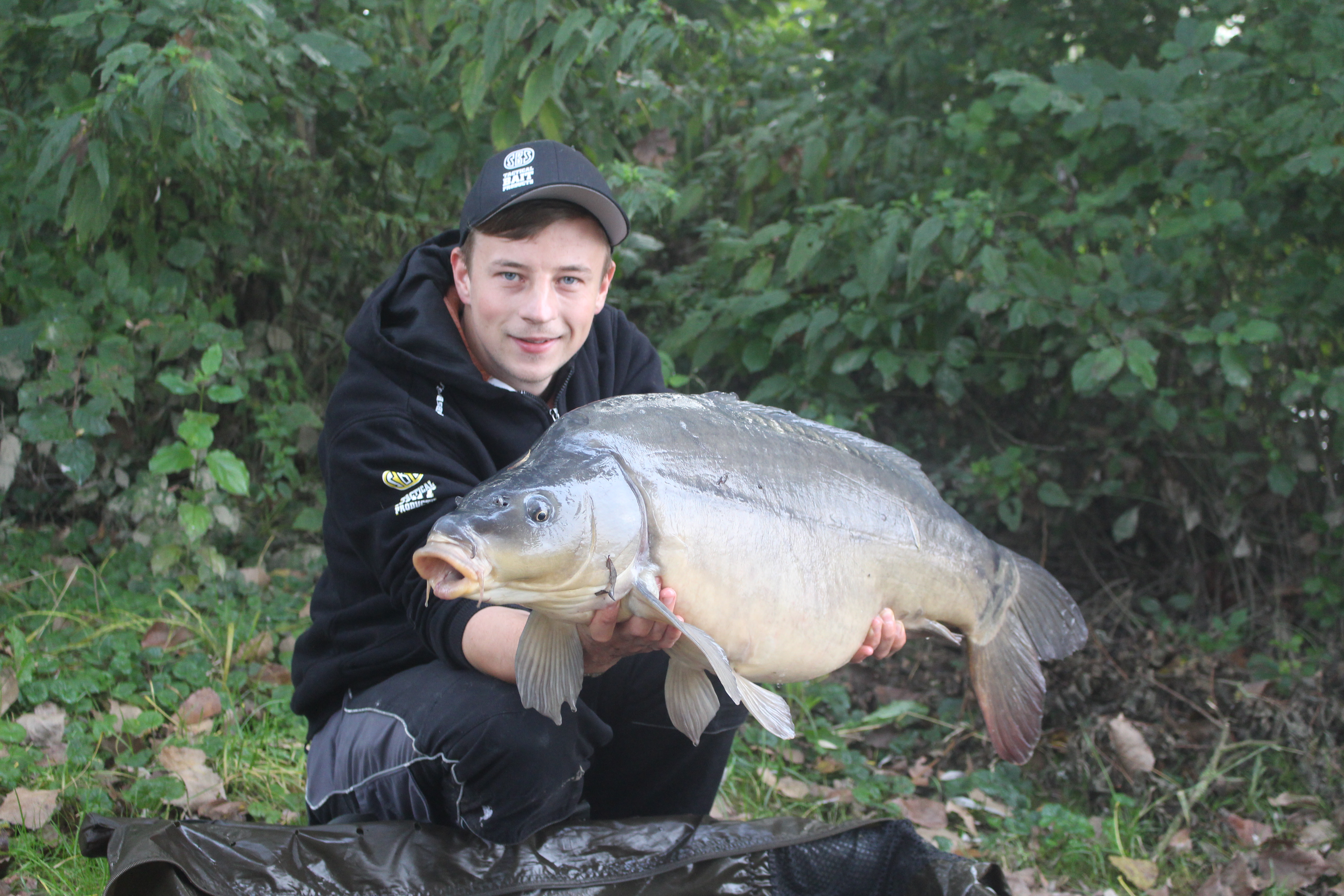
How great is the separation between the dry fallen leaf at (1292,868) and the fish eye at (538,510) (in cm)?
181

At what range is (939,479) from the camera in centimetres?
347

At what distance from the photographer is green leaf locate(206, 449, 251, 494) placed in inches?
111

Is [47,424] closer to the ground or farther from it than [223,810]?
farther from it

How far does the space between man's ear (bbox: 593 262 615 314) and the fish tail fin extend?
30.8 inches

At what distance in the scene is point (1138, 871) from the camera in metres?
2.27

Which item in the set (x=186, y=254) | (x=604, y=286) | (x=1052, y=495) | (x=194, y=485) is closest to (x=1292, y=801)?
(x=1052, y=495)

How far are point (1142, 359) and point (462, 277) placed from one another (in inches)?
72.4

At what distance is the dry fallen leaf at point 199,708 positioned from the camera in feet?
7.74

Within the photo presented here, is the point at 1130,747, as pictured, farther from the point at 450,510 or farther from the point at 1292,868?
the point at 450,510


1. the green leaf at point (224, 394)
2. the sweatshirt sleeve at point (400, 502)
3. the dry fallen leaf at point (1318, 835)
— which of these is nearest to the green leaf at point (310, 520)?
the green leaf at point (224, 394)

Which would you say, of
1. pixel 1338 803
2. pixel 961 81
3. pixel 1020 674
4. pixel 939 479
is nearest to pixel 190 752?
pixel 1020 674

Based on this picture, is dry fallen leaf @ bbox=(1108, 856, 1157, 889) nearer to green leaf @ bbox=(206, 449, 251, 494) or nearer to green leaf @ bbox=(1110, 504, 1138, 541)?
green leaf @ bbox=(1110, 504, 1138, 541)

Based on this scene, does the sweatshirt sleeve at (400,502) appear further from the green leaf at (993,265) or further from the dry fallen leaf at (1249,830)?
the dry fallen leaf at (1249,830)

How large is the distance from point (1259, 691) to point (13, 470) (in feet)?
11.1
